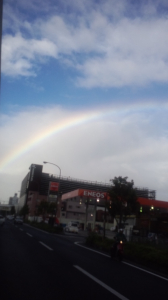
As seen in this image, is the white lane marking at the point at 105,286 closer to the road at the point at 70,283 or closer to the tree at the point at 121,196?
the road at the point at 70,283

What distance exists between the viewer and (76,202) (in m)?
80.1

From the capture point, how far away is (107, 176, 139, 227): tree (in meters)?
26.3

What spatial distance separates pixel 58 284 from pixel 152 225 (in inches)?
1515

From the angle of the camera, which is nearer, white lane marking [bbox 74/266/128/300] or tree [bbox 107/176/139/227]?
white lane marking [bbox 74/266/128/300]

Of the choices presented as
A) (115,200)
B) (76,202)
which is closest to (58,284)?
(115,200)

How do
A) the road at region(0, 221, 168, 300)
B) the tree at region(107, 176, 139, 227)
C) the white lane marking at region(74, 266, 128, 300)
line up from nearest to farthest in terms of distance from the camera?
the road at region(0, 221, 168, 300) < the white lane marking at region(74, 266, 128, 300) < the tree at region(107, 176, 139, 227)

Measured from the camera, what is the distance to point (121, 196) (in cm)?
2647

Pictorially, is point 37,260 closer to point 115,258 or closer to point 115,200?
point 115,258

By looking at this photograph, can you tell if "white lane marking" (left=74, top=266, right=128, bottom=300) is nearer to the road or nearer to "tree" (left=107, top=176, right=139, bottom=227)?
the road

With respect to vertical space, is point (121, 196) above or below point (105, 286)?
above

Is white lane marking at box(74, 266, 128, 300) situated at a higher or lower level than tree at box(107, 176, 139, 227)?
lower

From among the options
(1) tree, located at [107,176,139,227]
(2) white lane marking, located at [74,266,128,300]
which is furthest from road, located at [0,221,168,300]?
(1) tree, located at [107,176,139,227]

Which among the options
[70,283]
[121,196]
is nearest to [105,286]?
[70,283]

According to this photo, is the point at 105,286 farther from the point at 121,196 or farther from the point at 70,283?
the point at 121,196
